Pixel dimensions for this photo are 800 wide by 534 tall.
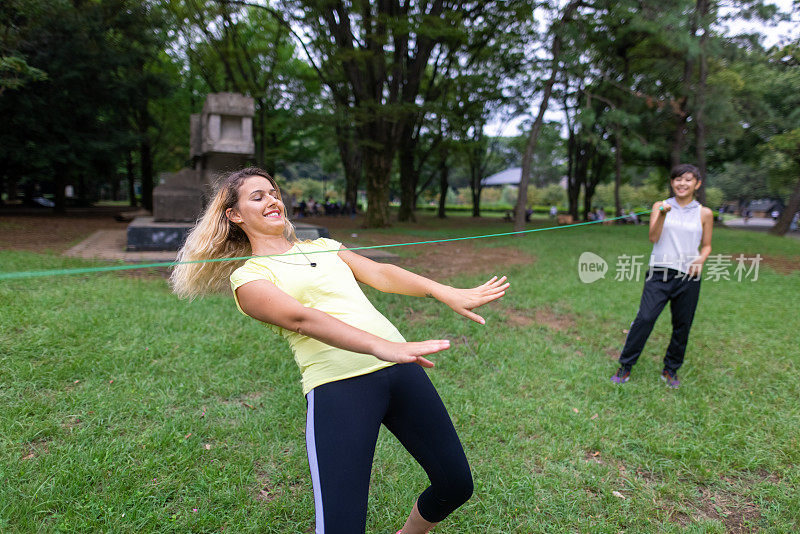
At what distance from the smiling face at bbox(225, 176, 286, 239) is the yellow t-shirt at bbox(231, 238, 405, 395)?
6.1 inches

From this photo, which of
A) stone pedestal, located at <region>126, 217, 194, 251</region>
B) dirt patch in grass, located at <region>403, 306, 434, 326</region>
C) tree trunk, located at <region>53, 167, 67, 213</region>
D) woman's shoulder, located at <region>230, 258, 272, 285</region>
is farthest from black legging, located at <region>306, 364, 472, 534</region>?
tree trunk, located at <region>53, 167, 67, 213</region>

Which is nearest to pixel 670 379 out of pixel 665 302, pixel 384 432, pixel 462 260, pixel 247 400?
pixel 665 302

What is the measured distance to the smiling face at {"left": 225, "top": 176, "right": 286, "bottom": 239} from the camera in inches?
77.6

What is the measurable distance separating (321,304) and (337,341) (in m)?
0.25

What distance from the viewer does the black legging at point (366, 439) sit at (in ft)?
5.41

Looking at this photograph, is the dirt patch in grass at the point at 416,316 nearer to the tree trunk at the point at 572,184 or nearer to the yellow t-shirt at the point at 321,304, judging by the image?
the yellow t-shirt at the point at 321,304

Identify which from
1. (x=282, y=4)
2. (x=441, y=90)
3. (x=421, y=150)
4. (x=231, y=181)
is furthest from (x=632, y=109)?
(x=231, y=181)

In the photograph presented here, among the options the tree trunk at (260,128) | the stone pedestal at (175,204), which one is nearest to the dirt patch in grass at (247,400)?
the stone pedestal at (175,204)

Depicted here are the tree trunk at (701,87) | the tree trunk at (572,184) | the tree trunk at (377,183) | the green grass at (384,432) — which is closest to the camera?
the green grass at (384,432)

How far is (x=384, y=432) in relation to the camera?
11.5 feet

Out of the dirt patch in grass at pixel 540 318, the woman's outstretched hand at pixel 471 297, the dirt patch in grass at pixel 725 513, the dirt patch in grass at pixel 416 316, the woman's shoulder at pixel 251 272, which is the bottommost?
the dirt patch in grass at pixel 725 513

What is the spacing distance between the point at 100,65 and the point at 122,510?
18522 mm
